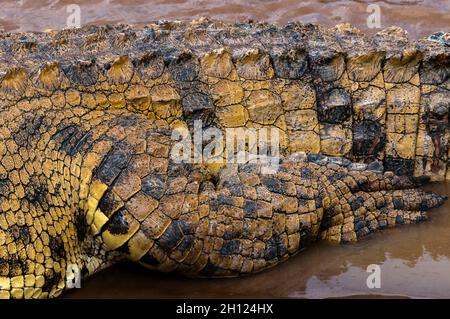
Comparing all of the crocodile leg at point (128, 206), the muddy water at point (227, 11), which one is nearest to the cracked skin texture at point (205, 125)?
the crocodile leg at point (128, 206)

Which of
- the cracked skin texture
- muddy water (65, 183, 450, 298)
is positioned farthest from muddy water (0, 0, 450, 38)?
muddy water (65, 183, 450, 298)

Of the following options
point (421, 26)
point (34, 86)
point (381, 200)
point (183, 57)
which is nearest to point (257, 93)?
point (183, 57)

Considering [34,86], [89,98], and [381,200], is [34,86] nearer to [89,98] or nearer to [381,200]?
[89,98]

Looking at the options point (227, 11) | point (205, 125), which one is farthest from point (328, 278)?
point (227, 11)

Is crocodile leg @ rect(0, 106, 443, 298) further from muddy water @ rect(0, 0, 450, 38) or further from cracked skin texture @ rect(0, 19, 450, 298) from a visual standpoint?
muddy water @ rect(0, 0, 450, 38)

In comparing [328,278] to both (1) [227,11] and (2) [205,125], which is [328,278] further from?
(1) [227,11]

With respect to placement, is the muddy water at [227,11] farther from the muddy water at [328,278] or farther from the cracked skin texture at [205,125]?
the muddy water at [328,278]
